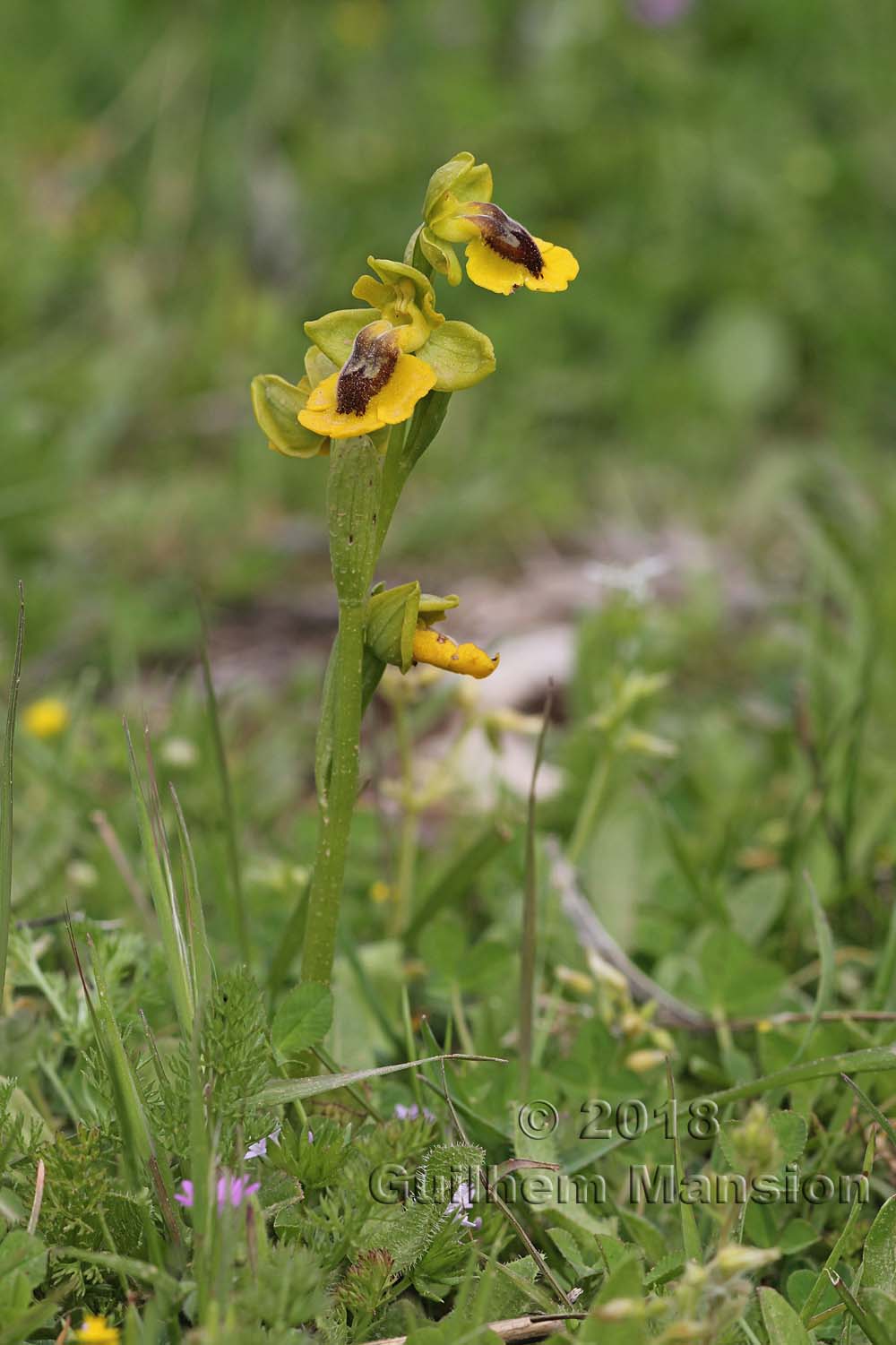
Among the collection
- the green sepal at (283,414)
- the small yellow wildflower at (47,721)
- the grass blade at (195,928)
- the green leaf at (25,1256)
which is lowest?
the small yellow wildflower at (47,721)

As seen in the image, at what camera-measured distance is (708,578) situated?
319cm

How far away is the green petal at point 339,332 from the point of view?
1.35 meters

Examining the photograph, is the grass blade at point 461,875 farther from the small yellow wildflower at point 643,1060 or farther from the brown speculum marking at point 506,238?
the brown speculum marking at point 506,238

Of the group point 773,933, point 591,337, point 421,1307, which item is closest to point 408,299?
point 421,1307

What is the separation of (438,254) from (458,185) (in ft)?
0.26

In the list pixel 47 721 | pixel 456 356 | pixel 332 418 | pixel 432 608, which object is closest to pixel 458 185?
pixel 456 356

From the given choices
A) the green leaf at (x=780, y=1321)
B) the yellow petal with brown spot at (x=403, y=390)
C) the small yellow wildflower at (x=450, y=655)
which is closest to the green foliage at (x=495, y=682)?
the green leaf at (x=780, y=1321)

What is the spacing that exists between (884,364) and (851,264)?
0.40 meters

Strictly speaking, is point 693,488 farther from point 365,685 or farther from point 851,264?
point 365,685

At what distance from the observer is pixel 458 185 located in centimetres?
135

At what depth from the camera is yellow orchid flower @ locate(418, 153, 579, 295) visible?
4.37 ft

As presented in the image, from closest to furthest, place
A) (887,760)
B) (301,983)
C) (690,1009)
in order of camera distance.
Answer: (301,983) → (690,1009) → (887,760)

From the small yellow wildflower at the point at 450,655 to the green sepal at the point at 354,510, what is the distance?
0.08 metres

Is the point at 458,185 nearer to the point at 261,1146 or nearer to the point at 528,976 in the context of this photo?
the point at 528,976
